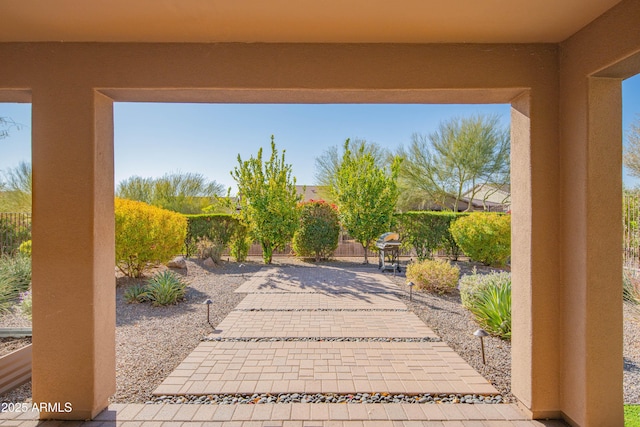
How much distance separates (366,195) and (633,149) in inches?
335

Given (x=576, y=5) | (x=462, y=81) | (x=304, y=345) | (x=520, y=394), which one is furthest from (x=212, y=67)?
(x=520, y=394)

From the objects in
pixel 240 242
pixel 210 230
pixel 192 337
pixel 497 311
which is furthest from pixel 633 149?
pixel 210 230

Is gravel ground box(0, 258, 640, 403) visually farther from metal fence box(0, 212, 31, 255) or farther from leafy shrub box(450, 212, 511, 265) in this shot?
leafy shrub box(450, 212, 511, 265)

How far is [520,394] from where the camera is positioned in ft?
9.93

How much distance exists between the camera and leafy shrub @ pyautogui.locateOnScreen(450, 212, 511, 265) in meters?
10.5

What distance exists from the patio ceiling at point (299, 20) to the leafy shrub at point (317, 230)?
10.2 meters

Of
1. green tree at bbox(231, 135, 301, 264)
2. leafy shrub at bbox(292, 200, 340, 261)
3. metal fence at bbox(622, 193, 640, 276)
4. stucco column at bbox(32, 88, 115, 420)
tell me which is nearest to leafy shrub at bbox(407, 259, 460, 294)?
metal fence at bbox(622, 193, 640, 276)

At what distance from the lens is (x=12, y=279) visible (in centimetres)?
556

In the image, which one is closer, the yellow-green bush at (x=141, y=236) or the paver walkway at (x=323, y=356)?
the paver walkway at (x=323, y=356)

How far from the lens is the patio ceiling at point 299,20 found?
230cm

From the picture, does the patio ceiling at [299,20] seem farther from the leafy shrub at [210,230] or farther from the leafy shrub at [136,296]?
the leafy shrub at [210,230]

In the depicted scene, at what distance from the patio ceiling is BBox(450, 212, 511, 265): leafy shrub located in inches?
343

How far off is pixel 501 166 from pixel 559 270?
61.5 feet

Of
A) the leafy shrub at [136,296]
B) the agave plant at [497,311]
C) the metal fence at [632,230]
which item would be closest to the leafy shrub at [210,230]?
the leafy shrub at [136,296]
